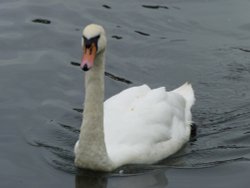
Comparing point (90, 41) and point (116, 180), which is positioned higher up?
point (90, 41)

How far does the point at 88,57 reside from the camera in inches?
327

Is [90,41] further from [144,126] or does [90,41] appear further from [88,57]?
[144,126]

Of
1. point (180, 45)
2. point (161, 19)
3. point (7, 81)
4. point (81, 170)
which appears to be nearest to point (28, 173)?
point (81, 170)

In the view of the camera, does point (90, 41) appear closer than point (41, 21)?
Yes

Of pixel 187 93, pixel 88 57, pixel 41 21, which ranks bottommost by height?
pixel 41 21

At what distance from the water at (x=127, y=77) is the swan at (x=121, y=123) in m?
0.18

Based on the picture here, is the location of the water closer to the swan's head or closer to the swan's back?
the swan's back

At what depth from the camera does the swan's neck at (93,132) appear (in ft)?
29.3

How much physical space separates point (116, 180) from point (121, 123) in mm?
762

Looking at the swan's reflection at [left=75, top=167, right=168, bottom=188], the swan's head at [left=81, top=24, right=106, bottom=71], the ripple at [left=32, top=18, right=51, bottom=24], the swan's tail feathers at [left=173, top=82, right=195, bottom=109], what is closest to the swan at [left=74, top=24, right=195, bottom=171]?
the swan's head at [left=81, top=24, right=106, bottom=71]

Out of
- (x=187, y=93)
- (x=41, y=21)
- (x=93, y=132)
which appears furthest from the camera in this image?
(x=41, y=21)

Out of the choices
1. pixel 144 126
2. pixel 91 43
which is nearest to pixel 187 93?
pixel 144 126

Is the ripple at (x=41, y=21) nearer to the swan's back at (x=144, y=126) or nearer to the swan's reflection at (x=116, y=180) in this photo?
the swan's back at (x=144, y=126)

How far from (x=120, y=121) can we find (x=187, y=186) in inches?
46.9
